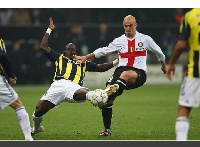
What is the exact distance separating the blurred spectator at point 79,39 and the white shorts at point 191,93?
1734 centimetres

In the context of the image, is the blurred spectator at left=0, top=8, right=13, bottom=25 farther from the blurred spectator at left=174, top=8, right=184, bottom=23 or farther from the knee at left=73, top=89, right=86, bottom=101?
the knee at left=73, top=89, right=86, bottom=101

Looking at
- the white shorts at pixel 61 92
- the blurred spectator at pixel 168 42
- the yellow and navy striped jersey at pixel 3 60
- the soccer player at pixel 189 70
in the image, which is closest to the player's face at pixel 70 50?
the white shorts at pixel 61 92

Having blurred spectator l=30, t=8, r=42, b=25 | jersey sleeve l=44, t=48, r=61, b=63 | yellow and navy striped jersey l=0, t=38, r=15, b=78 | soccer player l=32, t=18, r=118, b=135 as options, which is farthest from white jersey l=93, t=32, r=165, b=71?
blurred spectator l=30, t=8, r=42, b=25

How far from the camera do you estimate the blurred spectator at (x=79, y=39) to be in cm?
2539

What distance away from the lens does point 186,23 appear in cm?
812

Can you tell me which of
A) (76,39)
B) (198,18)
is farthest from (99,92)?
(76,39)

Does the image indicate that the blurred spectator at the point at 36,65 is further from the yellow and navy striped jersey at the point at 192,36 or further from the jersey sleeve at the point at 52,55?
the yellow and navy striped jersey at the point at 192,36

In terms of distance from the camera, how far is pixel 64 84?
10914 mm

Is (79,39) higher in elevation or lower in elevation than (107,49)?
lower

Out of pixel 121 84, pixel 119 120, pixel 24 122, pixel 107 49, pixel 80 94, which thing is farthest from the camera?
pixel 119 120

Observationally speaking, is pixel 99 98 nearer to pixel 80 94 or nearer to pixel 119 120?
pixel 80 94

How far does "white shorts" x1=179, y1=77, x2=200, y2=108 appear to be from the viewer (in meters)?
8.08

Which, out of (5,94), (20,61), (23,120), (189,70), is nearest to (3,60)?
(5,94)

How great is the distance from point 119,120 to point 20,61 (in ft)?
39.3
